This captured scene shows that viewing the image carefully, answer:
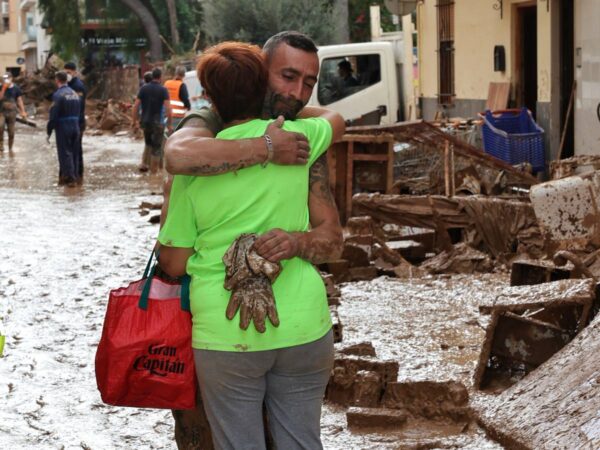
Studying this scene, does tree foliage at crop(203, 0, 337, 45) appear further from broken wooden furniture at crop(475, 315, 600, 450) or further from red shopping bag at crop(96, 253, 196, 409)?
red shopping bag at crop(96, 253, 196, 409)

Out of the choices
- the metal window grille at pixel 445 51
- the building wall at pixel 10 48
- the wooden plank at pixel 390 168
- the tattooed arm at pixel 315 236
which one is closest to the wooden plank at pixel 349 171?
the wooden plank at pixel 390 168

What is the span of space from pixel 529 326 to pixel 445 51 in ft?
53.0

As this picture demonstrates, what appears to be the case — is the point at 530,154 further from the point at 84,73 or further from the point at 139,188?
the point at 84,73

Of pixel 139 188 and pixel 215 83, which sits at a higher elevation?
pixel 215 83

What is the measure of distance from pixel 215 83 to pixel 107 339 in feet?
2.69

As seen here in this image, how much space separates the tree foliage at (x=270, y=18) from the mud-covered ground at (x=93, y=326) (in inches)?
779

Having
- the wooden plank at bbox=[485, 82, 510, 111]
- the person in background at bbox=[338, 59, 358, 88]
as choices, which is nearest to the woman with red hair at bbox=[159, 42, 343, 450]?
the wooden plank at bbox=[485, 82, 510, 111]

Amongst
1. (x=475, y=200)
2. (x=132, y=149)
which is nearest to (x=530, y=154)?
(x=475, y=200)

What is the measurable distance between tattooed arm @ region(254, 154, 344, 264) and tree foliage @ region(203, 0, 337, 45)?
3151 centimetres

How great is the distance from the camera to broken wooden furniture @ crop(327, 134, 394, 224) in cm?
1230

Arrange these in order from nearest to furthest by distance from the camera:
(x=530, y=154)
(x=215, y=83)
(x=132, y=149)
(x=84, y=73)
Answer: (x=215, y=83), (x=530, y=154), (x=132, y=149), (x=84, y=73)

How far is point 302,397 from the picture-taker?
11.6 ft

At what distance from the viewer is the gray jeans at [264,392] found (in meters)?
3.46

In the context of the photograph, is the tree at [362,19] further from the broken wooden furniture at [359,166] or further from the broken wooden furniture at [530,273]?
the broken wooden furniture at [530,273]
